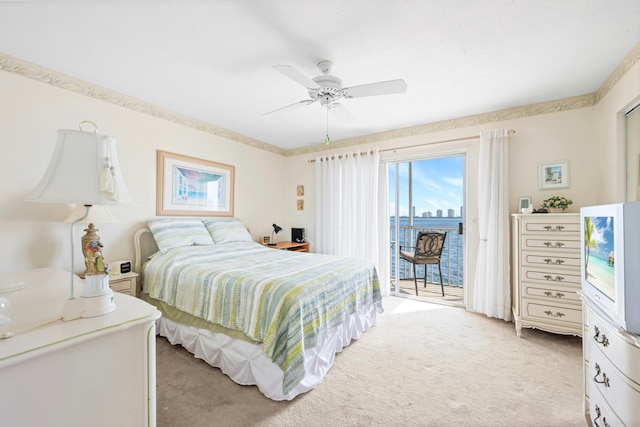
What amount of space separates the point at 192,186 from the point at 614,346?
155 inches

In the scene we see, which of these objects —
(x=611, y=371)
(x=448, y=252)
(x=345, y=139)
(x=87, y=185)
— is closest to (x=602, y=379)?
(x=611, y=371)

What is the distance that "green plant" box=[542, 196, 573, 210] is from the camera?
2.80m

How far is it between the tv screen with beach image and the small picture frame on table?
5.32 ft

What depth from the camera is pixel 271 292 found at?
6.17ft

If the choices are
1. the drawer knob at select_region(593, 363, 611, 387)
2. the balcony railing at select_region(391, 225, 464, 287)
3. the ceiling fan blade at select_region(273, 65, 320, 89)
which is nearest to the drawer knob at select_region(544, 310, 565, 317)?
the drawer knob at select_region(593, 363, 611, 387)

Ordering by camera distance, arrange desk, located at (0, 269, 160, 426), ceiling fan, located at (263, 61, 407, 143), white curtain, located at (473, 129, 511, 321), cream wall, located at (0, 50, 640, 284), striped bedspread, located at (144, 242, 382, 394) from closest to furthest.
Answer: desk, located at (0, 269, 160, 426) → striped bedspread, located at (144, 242, 382, 394) → ceiling fan, located at (263, 61, 407, 143) → cream wall, located at (0, 50, 640, 284) → white curtain, located at (473, 129, 511, 321)

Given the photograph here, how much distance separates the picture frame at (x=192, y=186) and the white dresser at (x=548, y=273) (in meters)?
3.72

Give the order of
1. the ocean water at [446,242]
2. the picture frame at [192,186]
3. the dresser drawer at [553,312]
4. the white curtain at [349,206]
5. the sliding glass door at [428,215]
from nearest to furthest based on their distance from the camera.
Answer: the dresser drawer at [553,312] < the picture frame at [192,186] < the white curtain at [349,206] < the sliding glass door at [428,215] < the ocean water at [446,242]

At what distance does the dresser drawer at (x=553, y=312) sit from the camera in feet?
8.15

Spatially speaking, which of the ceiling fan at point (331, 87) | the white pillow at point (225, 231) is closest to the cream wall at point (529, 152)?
the ceiling fan at point (331, 87)

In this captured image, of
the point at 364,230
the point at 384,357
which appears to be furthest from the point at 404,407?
the point at 364,230

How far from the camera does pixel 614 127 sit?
2.36 m

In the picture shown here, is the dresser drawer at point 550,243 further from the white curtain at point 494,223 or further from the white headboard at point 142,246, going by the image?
the white headboard at point 142,246

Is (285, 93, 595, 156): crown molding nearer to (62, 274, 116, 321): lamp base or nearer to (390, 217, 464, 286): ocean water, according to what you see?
(390, 217, 464, 286): ocean water
